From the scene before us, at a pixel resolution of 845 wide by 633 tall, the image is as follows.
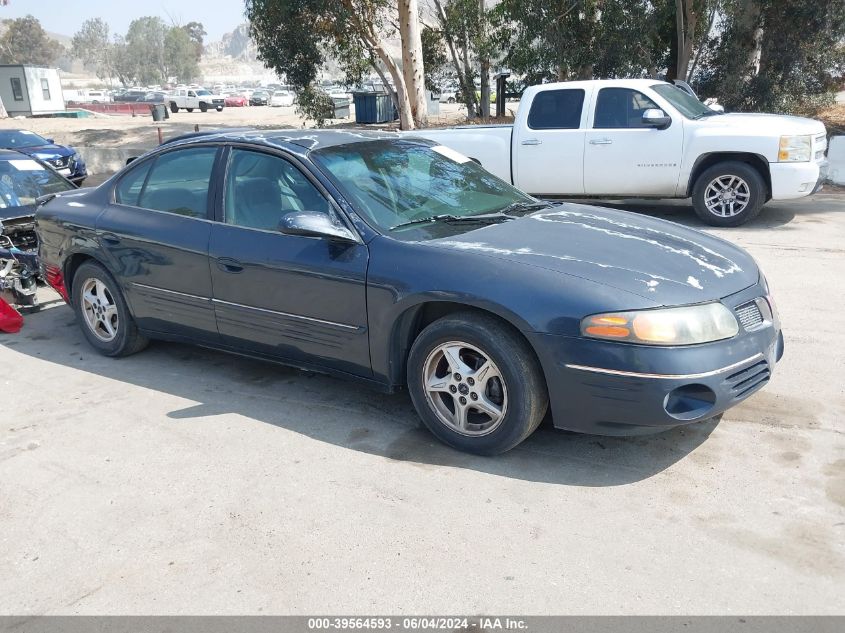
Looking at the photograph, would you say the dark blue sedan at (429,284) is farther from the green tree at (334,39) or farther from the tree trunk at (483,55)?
the tree trunk at (483,55)

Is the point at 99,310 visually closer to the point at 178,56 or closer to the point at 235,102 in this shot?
the point at 235,102

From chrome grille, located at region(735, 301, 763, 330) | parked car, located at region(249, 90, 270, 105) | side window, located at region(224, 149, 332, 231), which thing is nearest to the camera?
chrome grille, located at region(735, 301, 763, 330)

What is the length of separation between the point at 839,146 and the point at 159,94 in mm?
62823

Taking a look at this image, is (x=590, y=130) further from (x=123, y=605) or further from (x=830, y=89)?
(x=830, y=89)

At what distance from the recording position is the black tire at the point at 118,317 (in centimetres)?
562

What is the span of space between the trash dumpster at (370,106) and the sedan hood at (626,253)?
26.0 m

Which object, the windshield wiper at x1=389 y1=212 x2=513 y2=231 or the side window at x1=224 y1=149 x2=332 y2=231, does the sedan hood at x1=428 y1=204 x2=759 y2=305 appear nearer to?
the windshield wiper at x1=389 y1=212 x2=513 y2=231

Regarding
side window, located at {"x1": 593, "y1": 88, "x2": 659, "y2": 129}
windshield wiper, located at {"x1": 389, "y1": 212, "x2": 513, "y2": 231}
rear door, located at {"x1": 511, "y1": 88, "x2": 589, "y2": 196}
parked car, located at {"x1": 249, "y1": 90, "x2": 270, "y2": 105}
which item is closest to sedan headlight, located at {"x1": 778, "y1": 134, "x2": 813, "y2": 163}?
side window, located at {"x1": 593, "y1": 88, "x2": 659, "y2": 129}

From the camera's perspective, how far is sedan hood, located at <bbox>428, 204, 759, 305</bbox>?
12.3ft

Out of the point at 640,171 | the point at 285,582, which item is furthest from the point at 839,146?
the point at 285,582

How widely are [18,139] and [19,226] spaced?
998 cm

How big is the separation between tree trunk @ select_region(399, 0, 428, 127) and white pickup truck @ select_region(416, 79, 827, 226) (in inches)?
299

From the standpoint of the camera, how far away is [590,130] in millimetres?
10430

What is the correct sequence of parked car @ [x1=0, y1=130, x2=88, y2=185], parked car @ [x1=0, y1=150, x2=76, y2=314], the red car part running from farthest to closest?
parked car @ [x1=0, y1=130, x2=88, y2=185], parked car @ [x1=0, y1=150, x2=76, y2=314], the red car part
